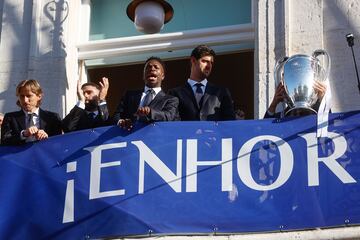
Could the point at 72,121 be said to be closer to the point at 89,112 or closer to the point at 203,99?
the point at 89,112

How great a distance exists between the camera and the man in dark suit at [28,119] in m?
8.68

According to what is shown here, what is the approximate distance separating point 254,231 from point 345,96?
209 cm

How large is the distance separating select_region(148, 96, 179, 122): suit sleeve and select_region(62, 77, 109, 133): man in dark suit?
0.58 metres

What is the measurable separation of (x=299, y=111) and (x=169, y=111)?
0.98m

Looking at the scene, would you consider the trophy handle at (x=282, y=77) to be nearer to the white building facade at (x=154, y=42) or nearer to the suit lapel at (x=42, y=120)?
the white building facade at (x=154, y=42)

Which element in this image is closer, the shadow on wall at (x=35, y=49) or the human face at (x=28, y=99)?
the human face at (x=28, y=99)

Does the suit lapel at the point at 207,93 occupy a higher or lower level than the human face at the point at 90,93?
lower

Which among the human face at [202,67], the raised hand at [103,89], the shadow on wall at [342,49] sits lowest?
the raised hand at [103,89]

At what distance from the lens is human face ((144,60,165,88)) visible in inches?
335

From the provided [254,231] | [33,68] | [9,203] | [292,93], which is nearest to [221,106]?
[292,93]

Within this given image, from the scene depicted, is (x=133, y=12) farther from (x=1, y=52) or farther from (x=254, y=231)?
(x=254, y=231)

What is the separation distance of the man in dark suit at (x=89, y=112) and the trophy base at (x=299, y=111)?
1468 millimetres

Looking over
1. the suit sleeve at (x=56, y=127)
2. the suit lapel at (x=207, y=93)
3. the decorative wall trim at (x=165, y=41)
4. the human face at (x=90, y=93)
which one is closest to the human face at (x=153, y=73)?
the suit lapel at (x=207, y=93)

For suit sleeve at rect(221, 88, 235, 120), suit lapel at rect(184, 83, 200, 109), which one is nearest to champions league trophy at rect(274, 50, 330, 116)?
suit sleeve at rect(221, 88, 235, 120)
